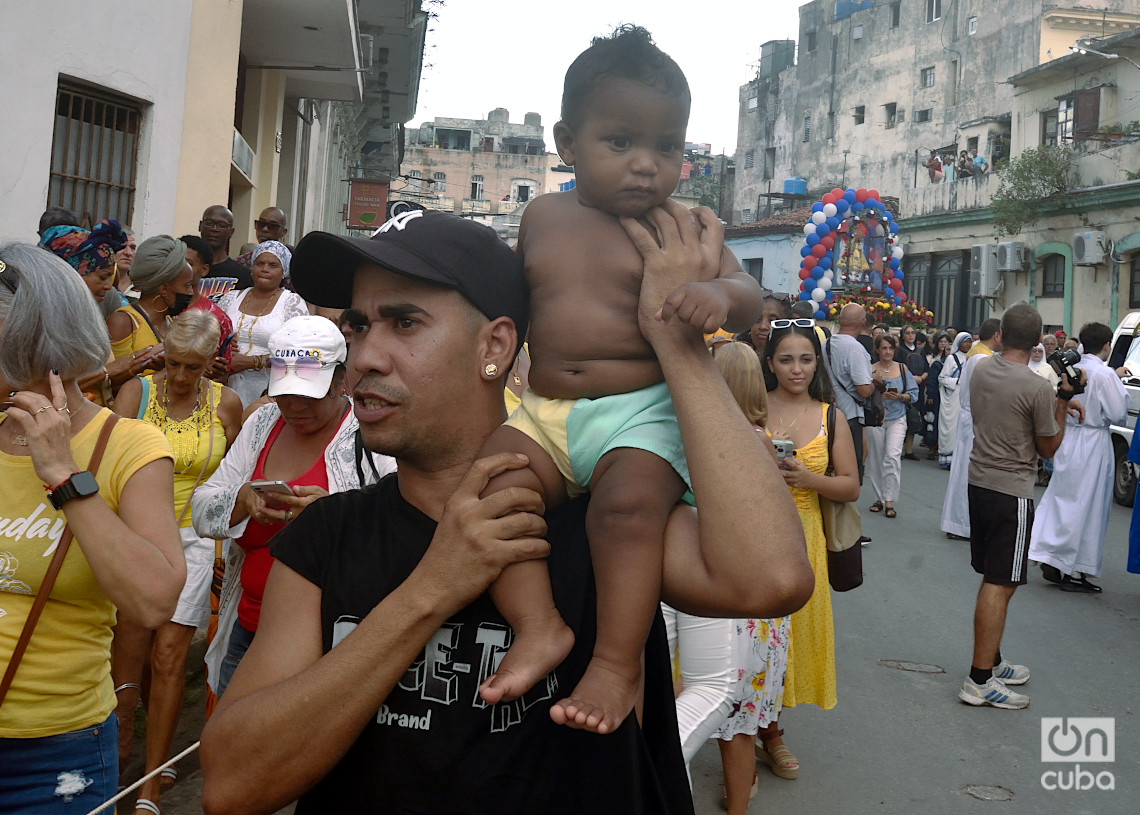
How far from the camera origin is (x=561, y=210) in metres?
2.36

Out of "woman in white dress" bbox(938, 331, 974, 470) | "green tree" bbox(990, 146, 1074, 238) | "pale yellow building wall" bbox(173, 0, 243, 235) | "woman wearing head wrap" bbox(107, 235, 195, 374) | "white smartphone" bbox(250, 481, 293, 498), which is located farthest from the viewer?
"green tree" bbox(990, 146, 1074, 238)

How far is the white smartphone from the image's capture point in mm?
3555

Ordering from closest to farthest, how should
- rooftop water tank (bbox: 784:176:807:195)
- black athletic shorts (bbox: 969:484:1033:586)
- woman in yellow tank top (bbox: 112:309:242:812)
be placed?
woman in yellow tank top (bbox: 112:309:242:812) < black athletic shorts (bbox: 969:484:1033:586) < rooftop water tank (bbox: 784:176:807:195)

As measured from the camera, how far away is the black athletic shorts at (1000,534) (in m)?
6.16

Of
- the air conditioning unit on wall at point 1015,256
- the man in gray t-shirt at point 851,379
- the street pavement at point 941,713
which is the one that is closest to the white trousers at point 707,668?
the street pavement at point 941,713

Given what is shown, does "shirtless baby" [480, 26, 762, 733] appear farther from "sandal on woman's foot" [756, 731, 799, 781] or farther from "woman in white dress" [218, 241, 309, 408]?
"woman in white dress" [218, 241, 309, 408]

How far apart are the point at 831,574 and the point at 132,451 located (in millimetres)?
3690

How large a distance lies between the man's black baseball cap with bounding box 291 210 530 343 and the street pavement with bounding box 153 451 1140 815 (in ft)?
10.9

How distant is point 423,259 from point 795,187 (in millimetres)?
45155

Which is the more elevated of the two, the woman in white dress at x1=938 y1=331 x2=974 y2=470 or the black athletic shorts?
the woman in white dress at x1=938 y1=331 x2=974 y2=470

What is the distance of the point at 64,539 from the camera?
2.69 metres

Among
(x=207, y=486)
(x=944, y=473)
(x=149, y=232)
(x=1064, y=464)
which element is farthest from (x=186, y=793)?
(x=944, y=473)

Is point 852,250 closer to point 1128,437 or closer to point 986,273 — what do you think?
point 1128,437

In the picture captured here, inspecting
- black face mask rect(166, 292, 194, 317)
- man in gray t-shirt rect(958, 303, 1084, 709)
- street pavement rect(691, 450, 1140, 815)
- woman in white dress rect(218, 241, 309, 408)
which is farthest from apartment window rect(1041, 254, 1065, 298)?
black face mask rect(166, 292, 194, 317)
